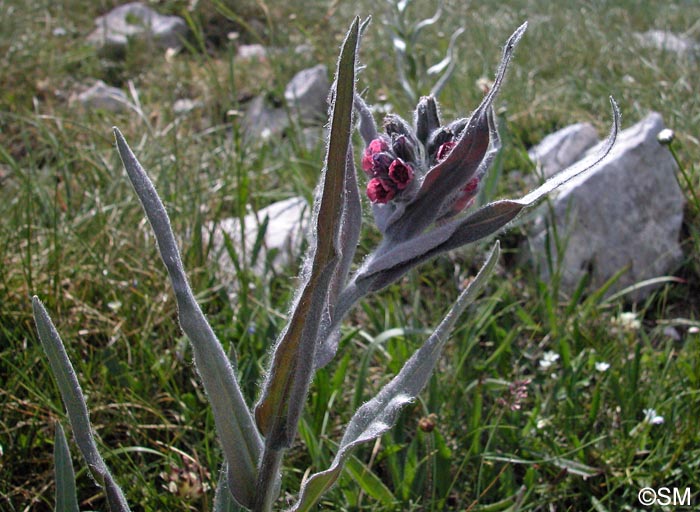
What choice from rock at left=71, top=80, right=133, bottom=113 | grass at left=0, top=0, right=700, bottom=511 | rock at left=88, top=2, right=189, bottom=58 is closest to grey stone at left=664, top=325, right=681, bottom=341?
grass at left=0, top=0, right=700, bottom=511

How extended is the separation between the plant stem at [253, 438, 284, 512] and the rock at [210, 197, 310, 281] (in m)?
1.32

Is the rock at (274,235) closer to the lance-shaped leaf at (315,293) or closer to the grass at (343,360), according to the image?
the grass at (343,360)

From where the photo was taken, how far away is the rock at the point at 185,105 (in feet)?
13.5

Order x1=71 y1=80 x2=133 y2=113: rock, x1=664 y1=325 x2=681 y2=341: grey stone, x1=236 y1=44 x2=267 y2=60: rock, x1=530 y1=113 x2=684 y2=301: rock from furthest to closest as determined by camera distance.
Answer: x1=236 y1=44 x2=267 y2=60: rock < x1=71 y1=80 x2=133 y2=113: rock < x1=530 y1=113 x2=684 y2=301: rock < x1=664 y1=325 x2=681 y2=341: grey stone

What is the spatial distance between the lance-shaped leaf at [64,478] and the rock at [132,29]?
14.2 feet

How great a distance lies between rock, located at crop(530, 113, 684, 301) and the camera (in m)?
2.88

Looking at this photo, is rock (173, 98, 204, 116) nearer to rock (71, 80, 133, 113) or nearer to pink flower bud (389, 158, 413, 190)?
rock (71, 80, 133, 113)

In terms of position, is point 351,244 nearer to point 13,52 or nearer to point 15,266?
point 15,266

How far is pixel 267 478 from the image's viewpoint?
3.91 ft

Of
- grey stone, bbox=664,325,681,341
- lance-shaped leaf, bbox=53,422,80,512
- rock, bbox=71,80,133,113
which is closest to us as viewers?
lance-shaped leaf, bbox=53,422,80,512

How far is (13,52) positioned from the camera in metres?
4.38

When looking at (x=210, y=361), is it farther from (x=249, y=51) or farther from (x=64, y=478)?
(x=249, y=51)

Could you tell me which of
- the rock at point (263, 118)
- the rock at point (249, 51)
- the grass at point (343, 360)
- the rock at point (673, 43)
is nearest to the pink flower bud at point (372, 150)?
the grass at point (343, 360)

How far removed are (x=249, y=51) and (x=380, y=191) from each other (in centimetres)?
517
